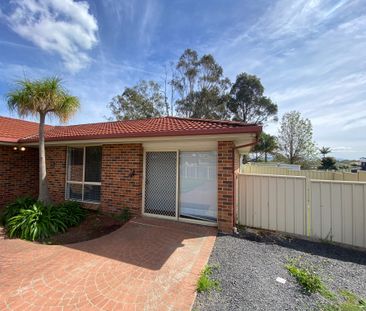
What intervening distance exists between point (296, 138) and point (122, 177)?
27.3 metres

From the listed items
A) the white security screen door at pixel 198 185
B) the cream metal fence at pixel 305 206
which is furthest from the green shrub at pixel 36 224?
the cream metal fence at pixel 305 206

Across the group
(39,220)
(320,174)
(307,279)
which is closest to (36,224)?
(39,220)

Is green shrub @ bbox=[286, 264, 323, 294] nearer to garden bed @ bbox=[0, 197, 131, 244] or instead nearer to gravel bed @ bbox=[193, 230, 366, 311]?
gravel bed @ bbox=[193, 230, 366, 311]

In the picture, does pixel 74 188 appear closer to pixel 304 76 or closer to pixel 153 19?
pixel 153 19

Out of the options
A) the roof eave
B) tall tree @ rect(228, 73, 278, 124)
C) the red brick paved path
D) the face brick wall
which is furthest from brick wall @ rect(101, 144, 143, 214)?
Answer: tall tree @ rect(228, 73, 278, 124)

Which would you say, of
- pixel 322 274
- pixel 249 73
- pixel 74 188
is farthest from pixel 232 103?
pixel 322 274

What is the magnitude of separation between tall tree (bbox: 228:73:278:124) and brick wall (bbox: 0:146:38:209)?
23.0 meters

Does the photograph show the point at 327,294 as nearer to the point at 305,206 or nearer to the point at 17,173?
the point at 305,206

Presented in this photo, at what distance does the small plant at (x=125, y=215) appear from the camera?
6284mm

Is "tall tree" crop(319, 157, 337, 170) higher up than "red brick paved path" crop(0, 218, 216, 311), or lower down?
higher up

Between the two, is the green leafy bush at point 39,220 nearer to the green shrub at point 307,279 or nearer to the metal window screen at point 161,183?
the metal window screen at point 161,183

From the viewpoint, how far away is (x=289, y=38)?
6.80m

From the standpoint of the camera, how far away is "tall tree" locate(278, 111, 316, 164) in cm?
2711

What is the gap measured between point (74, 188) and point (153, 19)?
6975 millimetres
